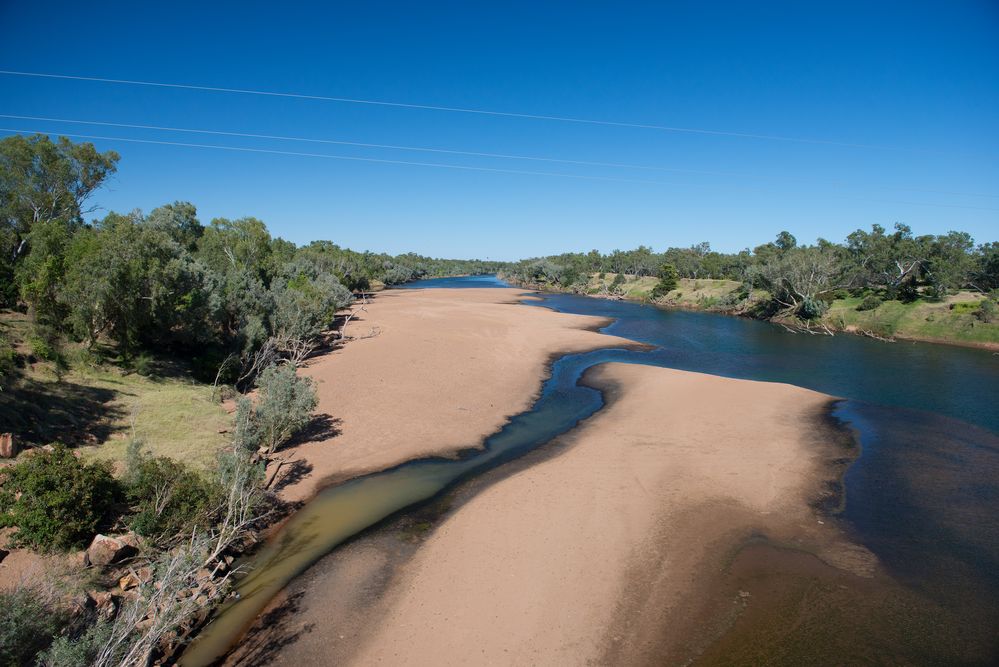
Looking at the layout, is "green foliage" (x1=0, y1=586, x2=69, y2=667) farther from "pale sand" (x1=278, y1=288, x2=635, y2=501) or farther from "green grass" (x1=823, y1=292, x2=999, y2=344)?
"green grass" (x1=823, y1=292, x2=999, y2=344)

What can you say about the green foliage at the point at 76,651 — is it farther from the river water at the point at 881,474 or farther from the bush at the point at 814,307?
the bush at the point at 814,307

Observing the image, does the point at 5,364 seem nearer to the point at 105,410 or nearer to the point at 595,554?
the point at 105,410

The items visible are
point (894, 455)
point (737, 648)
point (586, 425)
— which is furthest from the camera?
point (586, 425)

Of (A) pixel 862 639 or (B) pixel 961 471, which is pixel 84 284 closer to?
(A) pixel 862 639

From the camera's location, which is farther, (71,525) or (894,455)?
(894,455)

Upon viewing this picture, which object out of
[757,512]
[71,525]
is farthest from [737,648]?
[71,525]

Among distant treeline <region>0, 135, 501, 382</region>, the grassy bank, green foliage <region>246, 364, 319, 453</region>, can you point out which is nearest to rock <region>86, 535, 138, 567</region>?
green foliage <region>246, 364, 319, 453</region>

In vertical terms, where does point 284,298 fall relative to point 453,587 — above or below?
above

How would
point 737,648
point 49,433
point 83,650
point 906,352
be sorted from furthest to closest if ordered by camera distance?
point 906,352 → point 49,433 → point 737,648 → point 83,650
